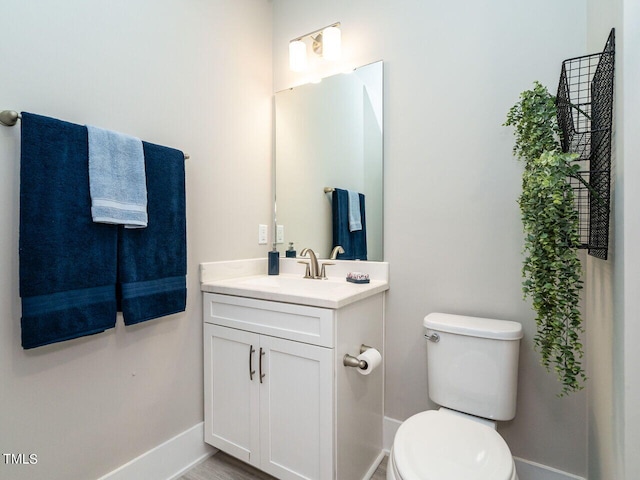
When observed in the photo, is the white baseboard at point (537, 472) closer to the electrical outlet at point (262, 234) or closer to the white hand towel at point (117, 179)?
the electrical outlet at point (262, 234)

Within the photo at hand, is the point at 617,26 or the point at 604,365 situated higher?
the point at 617,26

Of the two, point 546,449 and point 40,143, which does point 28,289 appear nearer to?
point 40,143

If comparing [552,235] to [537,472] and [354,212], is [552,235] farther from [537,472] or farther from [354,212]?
[537,472]

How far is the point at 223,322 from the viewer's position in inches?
61.6

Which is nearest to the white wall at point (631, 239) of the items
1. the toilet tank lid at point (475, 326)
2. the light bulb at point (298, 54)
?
the toilet tank lid at point (475, 326)

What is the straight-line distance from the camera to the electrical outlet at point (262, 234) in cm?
201

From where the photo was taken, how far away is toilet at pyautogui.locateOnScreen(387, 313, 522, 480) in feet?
3.11

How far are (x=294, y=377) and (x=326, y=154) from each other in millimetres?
1238

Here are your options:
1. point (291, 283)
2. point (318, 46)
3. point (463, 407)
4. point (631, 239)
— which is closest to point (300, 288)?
point (291, 283)

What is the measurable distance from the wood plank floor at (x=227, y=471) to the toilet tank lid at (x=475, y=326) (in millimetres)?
804

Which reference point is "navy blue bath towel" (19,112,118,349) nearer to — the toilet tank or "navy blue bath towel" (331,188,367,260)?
"navy blue bath towel" (331,188,367,260)

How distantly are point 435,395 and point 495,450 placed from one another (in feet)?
1.27

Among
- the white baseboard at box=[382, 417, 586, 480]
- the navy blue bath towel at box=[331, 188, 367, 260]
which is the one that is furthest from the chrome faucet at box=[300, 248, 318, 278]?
the white baseboard at box=[382, 417, 586, 480]

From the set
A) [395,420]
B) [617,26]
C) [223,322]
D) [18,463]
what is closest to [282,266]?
[223,322]
